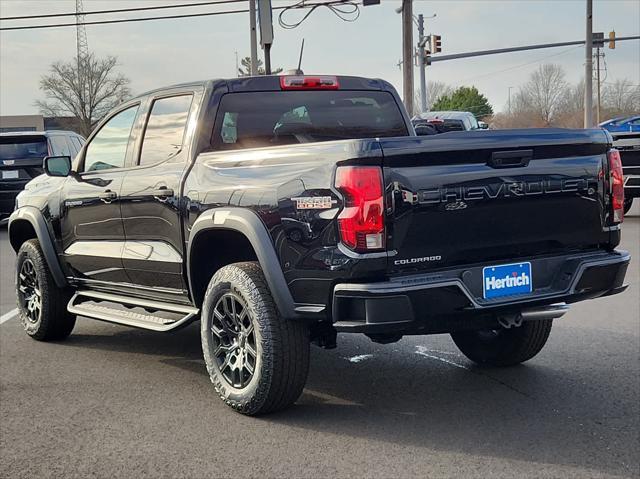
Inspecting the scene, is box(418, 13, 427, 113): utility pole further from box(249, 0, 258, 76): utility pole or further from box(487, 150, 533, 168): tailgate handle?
box(487, 150, 533, 168): tailgate handle

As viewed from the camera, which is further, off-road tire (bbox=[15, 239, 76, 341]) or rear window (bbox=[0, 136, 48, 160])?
rear window (bbox=[0, 136, 48, 160])

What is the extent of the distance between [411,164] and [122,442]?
2.04 m

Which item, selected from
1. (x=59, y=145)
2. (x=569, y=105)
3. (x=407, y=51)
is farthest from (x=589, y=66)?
(x=569, y=105)

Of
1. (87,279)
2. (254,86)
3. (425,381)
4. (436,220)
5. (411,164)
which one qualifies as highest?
(254,86)

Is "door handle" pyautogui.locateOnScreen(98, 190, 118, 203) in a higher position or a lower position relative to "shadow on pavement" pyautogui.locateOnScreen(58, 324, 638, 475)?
higher

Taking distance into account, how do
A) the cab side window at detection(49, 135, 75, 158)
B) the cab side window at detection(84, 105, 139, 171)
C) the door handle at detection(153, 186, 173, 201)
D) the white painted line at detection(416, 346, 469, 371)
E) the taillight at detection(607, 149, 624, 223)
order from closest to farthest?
the taillight at detection(607, 149, 624, 223), the door handle at detection(153, 186, 173, 201), the white painted line at detection(416, 346, 469, 371), the cab side window at detection(84, 105, 139, 171), the cab side window at detection(49, 135, 75, 158)

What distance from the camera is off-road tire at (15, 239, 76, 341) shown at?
6590 millimetres

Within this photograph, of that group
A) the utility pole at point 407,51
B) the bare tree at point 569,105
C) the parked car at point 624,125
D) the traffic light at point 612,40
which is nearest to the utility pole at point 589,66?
the traffic light at point 612,40

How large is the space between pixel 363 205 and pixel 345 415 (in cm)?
135

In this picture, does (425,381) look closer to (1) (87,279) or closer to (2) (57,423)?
(2) (57,423)

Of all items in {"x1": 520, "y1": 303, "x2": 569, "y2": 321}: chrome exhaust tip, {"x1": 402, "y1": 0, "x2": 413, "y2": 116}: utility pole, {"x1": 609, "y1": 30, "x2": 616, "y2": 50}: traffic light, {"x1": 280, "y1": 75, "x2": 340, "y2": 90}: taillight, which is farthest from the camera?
{"x1": 609, "y1": 30, "x2": 616, "y2": 50}: traffic light

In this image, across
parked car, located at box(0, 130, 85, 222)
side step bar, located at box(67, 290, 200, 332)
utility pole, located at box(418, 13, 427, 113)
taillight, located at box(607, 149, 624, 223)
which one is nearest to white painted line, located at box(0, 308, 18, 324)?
side step bar, located at box(67, 290, 200, 332)

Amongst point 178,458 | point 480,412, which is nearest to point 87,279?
point 178,458

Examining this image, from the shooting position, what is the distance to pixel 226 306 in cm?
485
